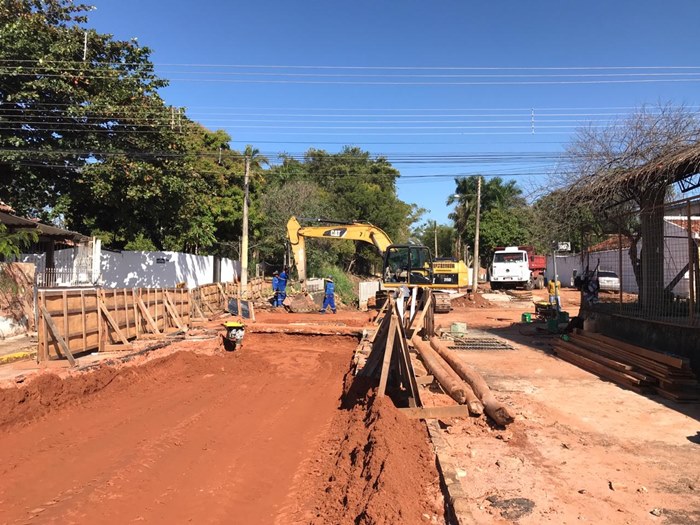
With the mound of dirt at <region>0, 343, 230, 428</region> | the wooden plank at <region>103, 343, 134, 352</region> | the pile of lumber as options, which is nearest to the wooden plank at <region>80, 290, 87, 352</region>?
the wooden plank at <region>103, 343, 134, 352</region>

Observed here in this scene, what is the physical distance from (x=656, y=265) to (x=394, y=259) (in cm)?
1054

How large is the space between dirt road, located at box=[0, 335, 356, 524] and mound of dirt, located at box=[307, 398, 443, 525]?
0.49 m

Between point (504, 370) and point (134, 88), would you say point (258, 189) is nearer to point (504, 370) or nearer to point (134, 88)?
point (134, 88)

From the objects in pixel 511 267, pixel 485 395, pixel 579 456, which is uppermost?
pixel 511 267

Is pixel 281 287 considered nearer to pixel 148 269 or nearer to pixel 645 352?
pixel 148 269

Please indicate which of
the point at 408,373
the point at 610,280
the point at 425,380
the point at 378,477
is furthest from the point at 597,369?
the point at 610,280

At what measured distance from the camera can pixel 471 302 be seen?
27.2m

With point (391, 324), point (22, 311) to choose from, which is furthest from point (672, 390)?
point (22, 311)

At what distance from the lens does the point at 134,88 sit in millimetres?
19719

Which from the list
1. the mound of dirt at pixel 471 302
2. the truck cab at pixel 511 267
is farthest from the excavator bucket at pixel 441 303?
the truck cab at pixel 511 267

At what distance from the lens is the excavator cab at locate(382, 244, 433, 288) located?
1959 centimetres

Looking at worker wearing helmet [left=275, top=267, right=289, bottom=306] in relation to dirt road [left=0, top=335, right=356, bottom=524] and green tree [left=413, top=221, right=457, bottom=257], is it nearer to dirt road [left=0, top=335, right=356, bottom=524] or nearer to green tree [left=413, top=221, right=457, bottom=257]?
dirt road [left=0, top=335, right=356, bottom=524]

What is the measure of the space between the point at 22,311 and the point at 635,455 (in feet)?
49.0

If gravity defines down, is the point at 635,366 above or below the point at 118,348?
above
